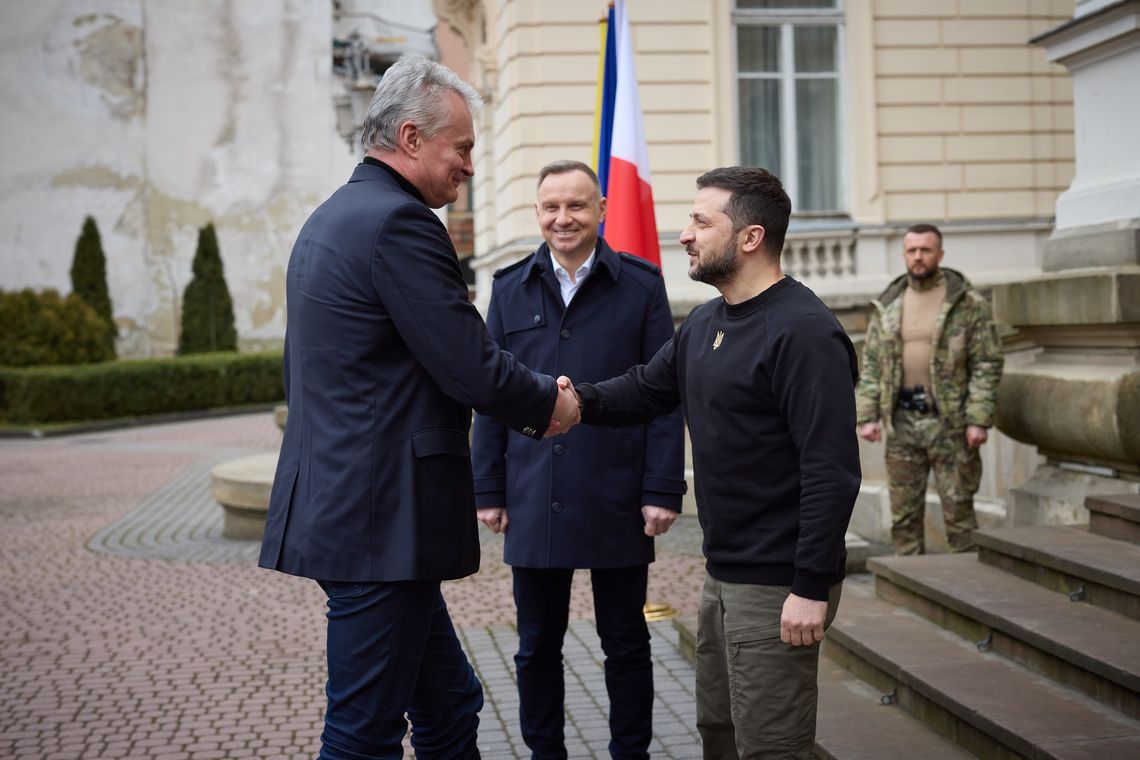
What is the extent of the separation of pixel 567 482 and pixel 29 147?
32930mm

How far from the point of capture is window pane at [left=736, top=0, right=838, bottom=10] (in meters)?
13.3

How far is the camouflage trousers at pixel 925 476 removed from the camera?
682 centimetres

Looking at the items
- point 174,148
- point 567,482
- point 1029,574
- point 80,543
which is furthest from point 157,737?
point 174,148

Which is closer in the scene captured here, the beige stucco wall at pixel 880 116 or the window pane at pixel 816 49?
the beige stucco wall at pixel 880 116

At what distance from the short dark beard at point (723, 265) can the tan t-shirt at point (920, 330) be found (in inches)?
152

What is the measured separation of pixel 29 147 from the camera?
1315 inches

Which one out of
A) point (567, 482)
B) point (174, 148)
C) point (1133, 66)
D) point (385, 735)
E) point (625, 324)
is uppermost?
point (174, 148)

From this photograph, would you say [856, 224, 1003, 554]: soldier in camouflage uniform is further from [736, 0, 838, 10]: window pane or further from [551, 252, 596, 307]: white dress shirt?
[736, 0, 838, 10]: window pane

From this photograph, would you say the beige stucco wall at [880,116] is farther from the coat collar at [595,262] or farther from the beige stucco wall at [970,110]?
the coat collar at [595,262]

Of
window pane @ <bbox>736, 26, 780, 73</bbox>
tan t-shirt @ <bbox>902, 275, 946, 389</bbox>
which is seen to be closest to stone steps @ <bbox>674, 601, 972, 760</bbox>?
tan t-shirt @ <bbox>902, 275, 946, 389</bbox>

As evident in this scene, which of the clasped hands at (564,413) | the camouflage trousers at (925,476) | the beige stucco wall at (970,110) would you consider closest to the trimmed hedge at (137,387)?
the beige stucco wall at (970,110)

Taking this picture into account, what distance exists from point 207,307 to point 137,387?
16.2ft

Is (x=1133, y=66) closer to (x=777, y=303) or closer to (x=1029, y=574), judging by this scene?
(x=1029, y=574)

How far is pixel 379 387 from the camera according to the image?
3.12 meters
